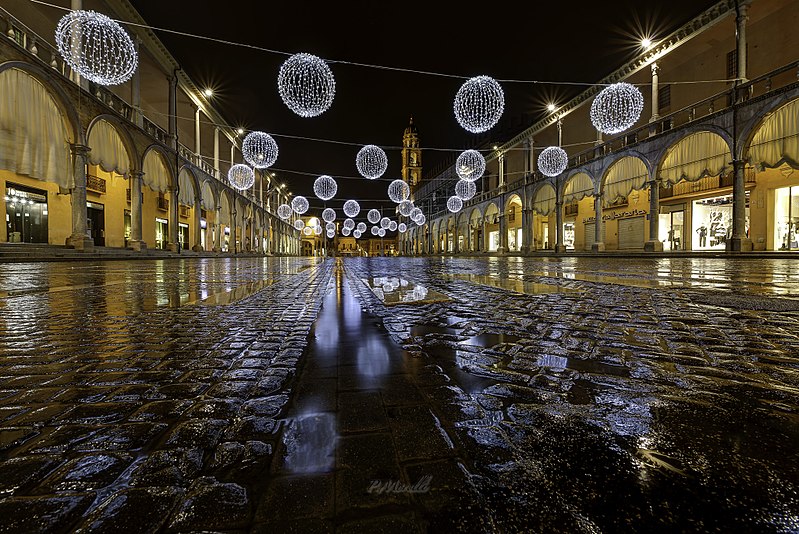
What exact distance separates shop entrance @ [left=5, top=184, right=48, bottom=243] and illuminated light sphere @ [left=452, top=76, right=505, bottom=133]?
18.6 metres

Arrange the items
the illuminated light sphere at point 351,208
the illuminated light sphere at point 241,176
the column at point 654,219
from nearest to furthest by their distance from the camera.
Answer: the column at point 654,219 → the illuminated light sphere at point 241,176 → the illuminated light sphere at point 351,208

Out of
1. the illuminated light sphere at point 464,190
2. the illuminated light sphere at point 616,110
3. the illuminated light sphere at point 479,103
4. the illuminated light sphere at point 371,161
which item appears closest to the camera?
the illuminated light sphere at point 479,103

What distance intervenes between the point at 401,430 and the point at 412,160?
79.0 m

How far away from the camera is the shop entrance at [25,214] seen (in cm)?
1561

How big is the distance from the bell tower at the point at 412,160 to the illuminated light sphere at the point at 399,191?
47.8 metres

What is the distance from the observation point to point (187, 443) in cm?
99

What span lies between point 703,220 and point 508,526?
27.3m

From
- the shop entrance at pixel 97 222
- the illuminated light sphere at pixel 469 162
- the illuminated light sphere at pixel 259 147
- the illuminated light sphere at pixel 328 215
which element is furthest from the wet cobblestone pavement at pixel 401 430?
the illuminated light sphere at pixel 328 215

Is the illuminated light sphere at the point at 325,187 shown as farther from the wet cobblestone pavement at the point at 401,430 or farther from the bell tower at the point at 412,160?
the bell tower at the point at 412,160

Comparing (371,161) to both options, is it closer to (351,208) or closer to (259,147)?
(259,147)

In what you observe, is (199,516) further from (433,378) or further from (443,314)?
Answer: (443,314)

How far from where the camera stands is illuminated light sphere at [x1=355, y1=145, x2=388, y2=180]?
602 inches

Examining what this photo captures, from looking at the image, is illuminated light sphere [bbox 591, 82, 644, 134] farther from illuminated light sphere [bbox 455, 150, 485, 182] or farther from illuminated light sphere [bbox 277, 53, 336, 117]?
illuminated light sphere [bbox 277, 53, 336, 117]

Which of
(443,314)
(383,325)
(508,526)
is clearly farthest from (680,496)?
(443,314)
